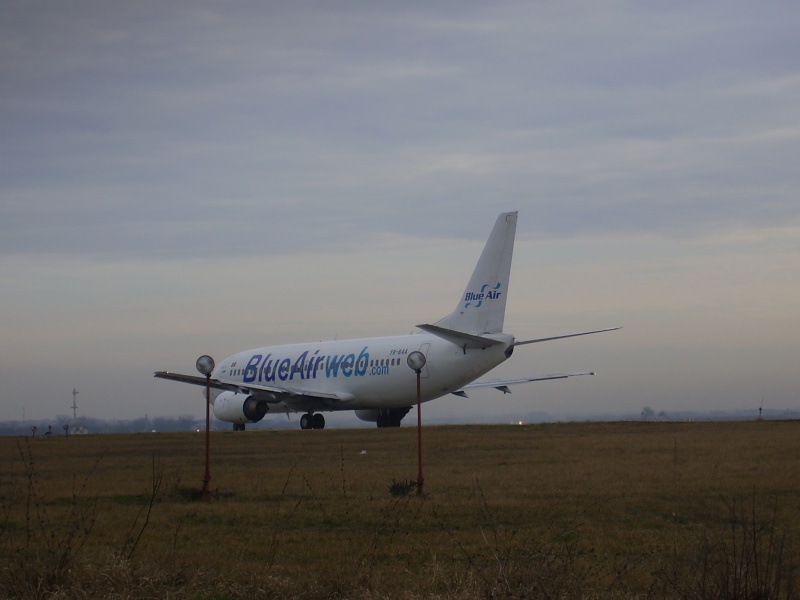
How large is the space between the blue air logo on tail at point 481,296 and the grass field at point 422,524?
41.3 ft

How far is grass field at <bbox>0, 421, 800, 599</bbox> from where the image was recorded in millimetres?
10195

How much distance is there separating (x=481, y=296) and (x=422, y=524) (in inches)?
1031

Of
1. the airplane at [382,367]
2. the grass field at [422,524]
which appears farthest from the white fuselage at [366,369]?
the grass field at [422,524]

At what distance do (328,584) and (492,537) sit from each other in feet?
11.5

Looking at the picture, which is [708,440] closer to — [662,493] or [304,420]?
[662,493]

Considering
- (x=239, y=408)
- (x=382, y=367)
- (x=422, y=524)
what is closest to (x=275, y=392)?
(x=239, y=408)

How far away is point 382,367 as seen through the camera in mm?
45156

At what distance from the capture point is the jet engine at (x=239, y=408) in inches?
1885

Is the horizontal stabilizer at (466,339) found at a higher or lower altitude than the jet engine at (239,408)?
higher

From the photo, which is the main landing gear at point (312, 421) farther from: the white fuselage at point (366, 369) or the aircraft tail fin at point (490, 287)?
the aircraft tail fin at point (490, 287)

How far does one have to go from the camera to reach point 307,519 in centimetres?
1536

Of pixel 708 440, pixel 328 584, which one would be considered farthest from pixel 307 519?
pixel 708 440

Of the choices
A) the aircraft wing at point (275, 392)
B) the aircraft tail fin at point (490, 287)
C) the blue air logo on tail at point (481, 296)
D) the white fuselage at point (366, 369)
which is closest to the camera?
the aircraft tail fin at point (490, 287)

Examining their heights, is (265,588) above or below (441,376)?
below
